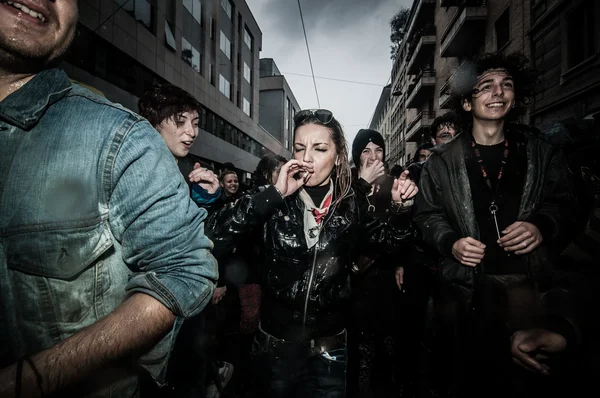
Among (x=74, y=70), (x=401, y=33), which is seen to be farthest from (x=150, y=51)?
(x=401, y=33)

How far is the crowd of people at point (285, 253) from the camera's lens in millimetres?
854

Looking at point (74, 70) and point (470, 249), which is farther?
point (74, 70)

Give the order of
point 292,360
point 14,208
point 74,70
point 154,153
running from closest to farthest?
point 14,208 < point 154,153 < point 292,360 < point 74,70

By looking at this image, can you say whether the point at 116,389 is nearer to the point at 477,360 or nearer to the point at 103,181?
the point at 103,181

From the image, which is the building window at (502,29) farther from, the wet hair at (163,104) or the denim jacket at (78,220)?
the denim jacket at (78,220)

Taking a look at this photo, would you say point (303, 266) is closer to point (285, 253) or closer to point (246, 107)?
point (285, 253)

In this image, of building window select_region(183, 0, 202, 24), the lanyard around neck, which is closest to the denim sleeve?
the lanyard around neck

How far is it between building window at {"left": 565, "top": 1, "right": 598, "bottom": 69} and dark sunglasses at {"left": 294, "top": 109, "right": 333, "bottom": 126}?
1007cm

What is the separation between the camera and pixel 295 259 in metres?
2.02

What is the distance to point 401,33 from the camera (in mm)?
33656

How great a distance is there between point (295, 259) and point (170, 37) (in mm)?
19925

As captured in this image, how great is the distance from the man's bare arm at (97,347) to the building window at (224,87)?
27.4 m

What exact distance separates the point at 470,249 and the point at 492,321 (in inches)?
22.0

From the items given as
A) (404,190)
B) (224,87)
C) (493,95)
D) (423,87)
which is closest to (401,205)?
(404,190)
